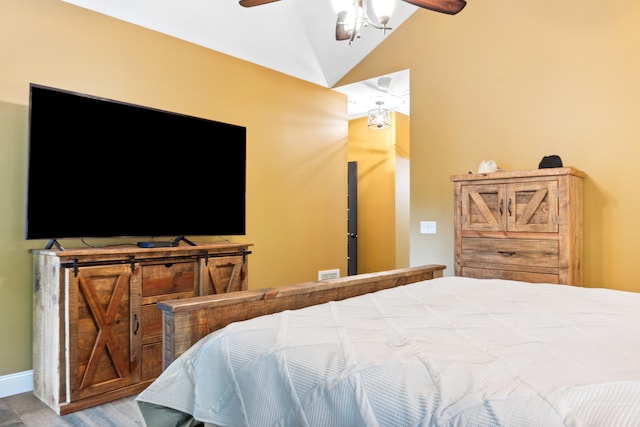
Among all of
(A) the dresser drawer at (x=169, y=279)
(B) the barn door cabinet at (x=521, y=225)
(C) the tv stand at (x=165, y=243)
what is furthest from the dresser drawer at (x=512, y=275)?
(C) the tv stand at (x=165, y=243)

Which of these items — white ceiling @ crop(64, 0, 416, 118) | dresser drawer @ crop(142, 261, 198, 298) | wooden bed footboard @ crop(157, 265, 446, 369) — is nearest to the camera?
wooden bed footboard @ crop(157, 265, 446, 369)

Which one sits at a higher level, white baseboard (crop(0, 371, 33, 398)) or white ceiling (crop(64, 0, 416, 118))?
white ceiling (crop(64, 0, 416, 118))

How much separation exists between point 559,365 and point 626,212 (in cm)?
273

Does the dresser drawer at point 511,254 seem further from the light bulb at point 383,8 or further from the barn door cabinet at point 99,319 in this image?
the barn door cabinet at point 99,319

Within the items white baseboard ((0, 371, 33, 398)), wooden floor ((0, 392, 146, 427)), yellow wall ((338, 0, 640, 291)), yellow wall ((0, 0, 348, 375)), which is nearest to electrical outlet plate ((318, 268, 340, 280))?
yellow wall ((0, 0, 348, 375))

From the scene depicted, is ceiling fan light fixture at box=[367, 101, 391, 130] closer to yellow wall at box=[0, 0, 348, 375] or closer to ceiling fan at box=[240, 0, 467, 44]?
yellow wall at box=[0, 0, 348, 375]

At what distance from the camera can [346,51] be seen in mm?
4555

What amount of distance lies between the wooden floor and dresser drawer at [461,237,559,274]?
2379mm

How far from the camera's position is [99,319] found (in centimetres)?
270

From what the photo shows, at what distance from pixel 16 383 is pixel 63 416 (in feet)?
1.81

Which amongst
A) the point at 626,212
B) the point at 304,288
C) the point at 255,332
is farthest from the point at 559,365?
the point at 626,212

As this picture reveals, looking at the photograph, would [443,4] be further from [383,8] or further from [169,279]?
[169,279]

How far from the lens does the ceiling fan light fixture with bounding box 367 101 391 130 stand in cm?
518

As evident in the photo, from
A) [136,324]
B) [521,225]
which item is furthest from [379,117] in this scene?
[136,324]
